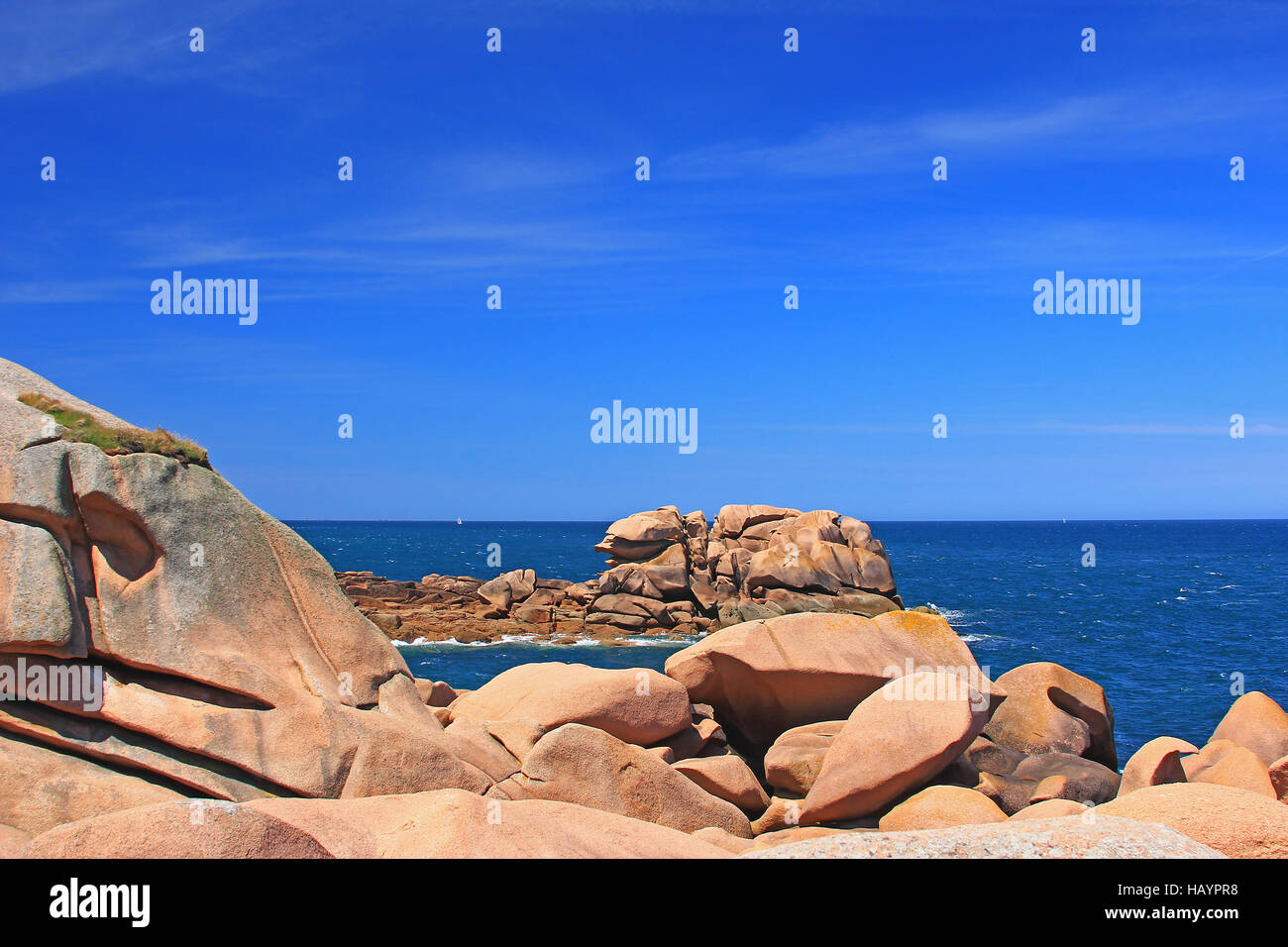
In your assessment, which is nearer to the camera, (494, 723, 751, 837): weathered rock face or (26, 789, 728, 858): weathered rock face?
(26, 789, 728, 858): weathered rock face

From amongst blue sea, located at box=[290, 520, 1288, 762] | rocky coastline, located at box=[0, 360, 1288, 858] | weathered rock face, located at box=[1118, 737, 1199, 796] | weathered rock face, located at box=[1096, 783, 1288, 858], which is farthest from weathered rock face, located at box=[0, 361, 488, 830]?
blue sea, located at box=[290, 520, 1288, 762]

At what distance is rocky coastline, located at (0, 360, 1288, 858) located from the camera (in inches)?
288

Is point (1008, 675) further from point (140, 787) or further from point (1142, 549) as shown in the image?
point (1142, 549)

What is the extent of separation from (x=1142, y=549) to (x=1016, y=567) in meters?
42.0

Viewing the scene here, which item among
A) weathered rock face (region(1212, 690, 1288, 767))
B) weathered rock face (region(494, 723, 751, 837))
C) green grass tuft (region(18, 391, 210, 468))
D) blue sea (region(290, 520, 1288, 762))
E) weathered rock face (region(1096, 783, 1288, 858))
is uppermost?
green grass tuft (region(18, 391, 210, 468))

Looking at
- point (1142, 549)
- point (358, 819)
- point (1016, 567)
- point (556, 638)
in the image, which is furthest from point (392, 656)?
point (1142, 549)

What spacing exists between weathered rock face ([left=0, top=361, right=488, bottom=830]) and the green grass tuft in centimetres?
18

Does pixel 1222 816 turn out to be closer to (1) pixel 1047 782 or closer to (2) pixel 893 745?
(2) pixel 893 745

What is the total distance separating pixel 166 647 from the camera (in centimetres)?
1076

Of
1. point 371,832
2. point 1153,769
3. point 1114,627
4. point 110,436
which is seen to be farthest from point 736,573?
point 371,832

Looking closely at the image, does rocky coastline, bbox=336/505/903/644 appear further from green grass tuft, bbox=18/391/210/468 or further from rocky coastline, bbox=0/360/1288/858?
green grass tuft, bbox=18/391/210/468

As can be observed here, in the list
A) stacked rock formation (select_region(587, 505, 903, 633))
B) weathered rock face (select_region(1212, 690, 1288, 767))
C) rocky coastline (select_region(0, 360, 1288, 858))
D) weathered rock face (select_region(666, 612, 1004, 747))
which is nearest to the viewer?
rocky coastline (select_region(0, 360, 1288, 858))
